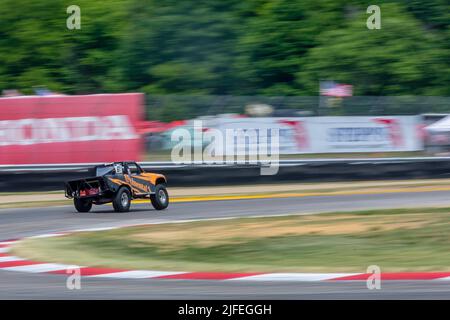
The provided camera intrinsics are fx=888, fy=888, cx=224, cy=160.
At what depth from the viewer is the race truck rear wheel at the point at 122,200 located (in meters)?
16.2

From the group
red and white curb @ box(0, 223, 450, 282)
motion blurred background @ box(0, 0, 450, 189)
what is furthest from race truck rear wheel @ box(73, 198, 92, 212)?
motion blurred background @ box(0, 0, 450, 189)

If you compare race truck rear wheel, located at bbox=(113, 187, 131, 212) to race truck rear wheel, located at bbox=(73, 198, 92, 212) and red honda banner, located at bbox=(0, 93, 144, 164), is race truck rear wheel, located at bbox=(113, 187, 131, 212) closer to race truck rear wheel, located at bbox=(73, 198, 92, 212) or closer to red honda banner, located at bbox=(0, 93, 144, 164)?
race truck rear wheel, located at bbox=(73, 198, 92, 212)

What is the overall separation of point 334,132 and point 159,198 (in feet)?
25.9

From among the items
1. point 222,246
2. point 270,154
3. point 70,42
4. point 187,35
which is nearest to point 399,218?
point 222,246

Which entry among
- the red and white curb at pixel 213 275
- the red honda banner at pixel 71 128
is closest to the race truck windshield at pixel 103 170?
the red honda banner at pixel 71 128

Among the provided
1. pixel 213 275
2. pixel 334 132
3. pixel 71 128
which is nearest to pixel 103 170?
pixel 71 128

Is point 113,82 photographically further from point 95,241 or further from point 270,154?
point 95,241

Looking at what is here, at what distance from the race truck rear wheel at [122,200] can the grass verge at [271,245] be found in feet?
7.24

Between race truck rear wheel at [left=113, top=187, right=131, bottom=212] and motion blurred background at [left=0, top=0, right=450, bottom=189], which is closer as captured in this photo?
race truck rear wheel at [left=113, top=187, right=131, bottom=212]

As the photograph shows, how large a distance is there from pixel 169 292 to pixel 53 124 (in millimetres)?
14893

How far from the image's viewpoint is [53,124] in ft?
73.8

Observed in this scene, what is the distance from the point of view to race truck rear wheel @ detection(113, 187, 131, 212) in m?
16.2

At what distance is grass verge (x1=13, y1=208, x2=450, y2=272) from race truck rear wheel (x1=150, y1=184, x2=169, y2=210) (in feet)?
8.05

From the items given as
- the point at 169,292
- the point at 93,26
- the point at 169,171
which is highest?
the point at 93,26
